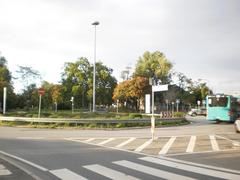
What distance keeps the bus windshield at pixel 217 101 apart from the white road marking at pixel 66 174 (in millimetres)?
29737

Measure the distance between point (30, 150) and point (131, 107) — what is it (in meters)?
76.3

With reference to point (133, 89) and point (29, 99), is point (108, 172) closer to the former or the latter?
point (133, 89)

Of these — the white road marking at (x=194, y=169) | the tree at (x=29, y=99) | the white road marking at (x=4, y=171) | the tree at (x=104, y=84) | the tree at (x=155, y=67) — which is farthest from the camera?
the tree at (x=29, y=99)

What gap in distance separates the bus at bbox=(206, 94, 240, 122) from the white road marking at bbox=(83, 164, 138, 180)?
93.3 ft

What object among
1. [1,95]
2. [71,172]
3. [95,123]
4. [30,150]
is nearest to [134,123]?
[95,123]

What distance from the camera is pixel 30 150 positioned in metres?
16.0

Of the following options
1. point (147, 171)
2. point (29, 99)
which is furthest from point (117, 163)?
point (29, 99)

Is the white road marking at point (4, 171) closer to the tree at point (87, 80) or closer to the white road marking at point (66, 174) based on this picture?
the white road marking at point (66, 174)

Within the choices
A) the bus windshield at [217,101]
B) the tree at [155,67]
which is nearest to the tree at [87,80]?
the tree at [155,67]

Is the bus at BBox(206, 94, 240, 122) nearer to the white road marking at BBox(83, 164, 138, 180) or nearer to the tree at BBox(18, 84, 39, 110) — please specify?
the white road marking at BBox(83, 164, 138, 180)

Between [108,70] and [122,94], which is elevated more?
[108,70]

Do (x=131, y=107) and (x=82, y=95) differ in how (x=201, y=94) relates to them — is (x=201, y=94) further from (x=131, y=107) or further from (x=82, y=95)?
(x=82, y=95)

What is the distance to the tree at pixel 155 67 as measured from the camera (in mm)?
92500

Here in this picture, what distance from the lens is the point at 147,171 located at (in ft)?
35.5
